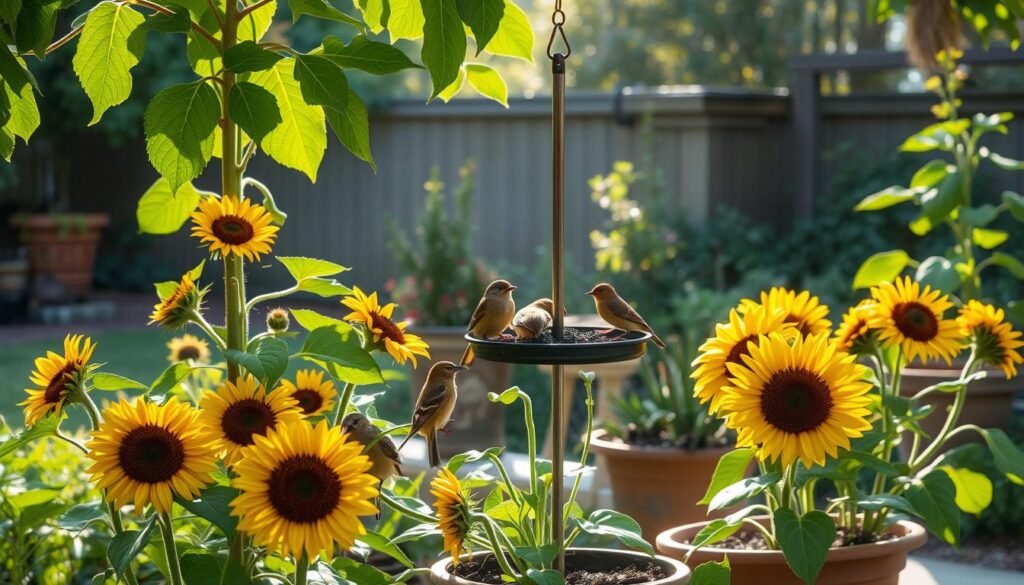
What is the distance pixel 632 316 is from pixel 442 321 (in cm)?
391

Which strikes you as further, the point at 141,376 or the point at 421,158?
the point at 421,158

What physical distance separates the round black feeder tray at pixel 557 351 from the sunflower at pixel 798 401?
22 centimetres

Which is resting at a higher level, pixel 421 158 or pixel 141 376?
pixel 421 158

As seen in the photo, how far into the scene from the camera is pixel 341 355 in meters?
1.65

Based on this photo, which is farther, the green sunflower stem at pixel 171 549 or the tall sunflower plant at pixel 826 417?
the tall sunflower plant at pixel 826 417

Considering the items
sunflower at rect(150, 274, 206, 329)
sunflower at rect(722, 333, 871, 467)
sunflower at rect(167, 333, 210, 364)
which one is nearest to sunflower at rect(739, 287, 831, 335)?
sunflower at rect(722, 333, 871, 467)

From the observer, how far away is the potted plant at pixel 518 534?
5.37 ft

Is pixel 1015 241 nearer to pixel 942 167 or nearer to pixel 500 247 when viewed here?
pixel 942 167

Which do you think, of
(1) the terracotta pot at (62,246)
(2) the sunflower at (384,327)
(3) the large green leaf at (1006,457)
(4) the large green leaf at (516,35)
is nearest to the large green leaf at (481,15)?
(4) the large green leaf at (516,35)

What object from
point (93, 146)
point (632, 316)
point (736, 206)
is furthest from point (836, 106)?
point (93, 146)

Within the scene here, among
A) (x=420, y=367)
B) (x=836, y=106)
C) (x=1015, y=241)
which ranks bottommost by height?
(x=420, y=367)

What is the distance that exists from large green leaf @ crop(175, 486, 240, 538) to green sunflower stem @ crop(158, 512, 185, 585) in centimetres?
4

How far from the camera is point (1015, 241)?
6598mm

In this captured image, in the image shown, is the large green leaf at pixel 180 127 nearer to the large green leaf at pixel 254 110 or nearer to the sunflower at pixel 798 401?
the large green leaf at pixel 254 110
